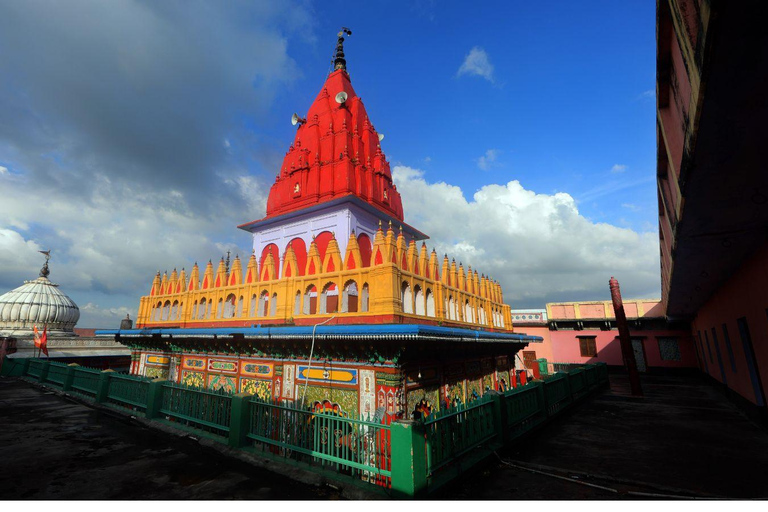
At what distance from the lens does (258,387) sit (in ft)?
31.9

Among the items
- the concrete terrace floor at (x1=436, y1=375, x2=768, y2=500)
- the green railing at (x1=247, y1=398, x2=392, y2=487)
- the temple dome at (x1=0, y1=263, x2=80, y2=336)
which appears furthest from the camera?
the temple dome at (x1=0, y1=263, x2=80, y2=336)

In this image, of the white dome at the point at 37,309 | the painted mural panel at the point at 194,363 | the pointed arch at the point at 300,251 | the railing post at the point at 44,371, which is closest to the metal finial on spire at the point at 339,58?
the pointed arch at the point at 300,251

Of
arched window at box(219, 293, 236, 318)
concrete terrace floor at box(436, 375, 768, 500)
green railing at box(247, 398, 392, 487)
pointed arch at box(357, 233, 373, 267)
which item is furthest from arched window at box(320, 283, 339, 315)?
concrete terrace floor at box(436, 375, 768, 500)

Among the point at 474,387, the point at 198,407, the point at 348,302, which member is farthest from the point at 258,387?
the point at 474,387

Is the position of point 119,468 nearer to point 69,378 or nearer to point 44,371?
point 69,378

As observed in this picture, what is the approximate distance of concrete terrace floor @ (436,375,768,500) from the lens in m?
5.29

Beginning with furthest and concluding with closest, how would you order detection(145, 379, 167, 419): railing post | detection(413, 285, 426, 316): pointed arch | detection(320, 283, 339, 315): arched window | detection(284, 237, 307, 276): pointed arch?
1. detection(284, 237, 307, 276): pointed arch
2. detection(145, 379, 167, 419): railing post
3. detection(320, 283, 339, 315): arched window
4. detection(413, 285, 426, 316): pointed arch

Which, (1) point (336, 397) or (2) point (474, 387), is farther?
(2) point (474, 387)

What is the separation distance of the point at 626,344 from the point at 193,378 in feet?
61.5

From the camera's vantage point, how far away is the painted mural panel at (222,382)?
10.4 meters

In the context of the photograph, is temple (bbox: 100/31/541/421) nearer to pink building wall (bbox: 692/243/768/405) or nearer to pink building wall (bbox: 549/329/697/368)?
pink building wall (bbox: 692/243/768/405)

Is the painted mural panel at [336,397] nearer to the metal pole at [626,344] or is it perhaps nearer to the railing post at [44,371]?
the metal pole at [626,344]

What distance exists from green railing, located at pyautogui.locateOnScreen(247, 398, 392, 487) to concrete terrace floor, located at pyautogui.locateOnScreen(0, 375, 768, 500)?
629mm

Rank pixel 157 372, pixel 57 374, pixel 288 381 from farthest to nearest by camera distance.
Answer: pixel 57 374 < pixel 157 372 < pixel 288 381
